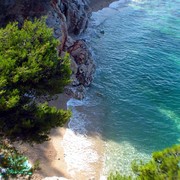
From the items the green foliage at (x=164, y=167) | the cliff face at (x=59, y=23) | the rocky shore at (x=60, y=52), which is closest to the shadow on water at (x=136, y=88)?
the cliff face at (x=59, y=23)

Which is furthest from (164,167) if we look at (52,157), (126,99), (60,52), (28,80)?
(60,52)

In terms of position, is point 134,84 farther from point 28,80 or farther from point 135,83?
point 28,80

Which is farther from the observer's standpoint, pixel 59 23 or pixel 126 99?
pixel 59 23

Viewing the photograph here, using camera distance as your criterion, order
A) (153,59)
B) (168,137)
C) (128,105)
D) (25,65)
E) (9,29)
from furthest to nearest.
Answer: (153,59), (128,105), (168,137), (9,29), (25,65)

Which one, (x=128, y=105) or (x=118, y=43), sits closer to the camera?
(x=128, y=105)

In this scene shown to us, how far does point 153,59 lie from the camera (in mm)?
46281

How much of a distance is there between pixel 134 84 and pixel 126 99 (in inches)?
166

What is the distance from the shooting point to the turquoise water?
96.4 feet

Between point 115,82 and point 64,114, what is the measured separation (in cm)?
2178

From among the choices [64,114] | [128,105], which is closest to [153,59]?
[128,105]

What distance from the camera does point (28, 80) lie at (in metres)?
17.5

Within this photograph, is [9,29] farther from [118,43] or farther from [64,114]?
[118,43]

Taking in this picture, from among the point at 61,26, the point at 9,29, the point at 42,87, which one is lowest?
the point at 61,26

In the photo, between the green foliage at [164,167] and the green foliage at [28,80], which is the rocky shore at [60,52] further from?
the green foliage at [164,167]
